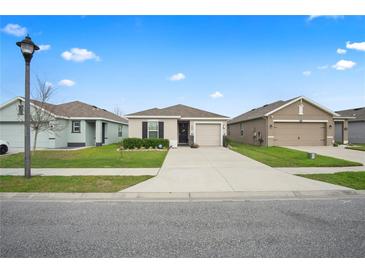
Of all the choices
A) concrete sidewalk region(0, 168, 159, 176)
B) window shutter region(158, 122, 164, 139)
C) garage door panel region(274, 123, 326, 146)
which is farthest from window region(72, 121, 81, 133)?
garage door panel region(274, 123, 326, 146)

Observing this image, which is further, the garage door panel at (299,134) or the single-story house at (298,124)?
the garage door panel at (299,134)

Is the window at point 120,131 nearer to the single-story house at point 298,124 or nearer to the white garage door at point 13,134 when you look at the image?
the white garage door at point 13,134

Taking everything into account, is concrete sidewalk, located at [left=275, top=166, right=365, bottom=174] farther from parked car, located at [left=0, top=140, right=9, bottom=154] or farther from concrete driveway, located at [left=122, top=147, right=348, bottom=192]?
parked car, located at [left=0, top=140, right=9, bottom=154]

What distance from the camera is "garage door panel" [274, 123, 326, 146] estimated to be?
20578 mm

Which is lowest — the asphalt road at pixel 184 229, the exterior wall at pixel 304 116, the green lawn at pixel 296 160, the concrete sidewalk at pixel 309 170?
the asphalt road at pixel 184 229

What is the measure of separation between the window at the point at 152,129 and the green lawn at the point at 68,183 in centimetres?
1228

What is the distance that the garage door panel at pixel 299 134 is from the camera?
2058 centimetres

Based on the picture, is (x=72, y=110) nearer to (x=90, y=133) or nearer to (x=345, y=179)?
(x=90, y=133)

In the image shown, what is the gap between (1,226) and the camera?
3.94 metres

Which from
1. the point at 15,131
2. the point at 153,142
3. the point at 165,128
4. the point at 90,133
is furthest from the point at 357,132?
the point at 15,131

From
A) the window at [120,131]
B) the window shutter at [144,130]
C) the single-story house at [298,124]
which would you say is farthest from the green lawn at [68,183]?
the window at [120,131]

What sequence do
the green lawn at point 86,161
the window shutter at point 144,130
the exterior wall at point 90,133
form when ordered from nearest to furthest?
the green lawn at point 86,161 → the window shutter at point 144,130 → the exterior wall at point 90,133

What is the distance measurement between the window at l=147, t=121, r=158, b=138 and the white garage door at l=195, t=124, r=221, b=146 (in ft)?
A: 13.3

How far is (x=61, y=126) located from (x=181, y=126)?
1153cm
